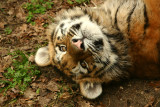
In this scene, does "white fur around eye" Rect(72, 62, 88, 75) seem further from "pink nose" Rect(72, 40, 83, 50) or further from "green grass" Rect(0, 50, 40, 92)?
"green grass" Rect(0, 50, 40, 92)

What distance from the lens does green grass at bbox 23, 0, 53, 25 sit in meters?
5.32

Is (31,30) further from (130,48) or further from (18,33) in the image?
(130,48)

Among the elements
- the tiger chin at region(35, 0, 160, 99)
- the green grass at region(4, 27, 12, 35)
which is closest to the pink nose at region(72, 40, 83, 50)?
the tiger chin at region(35, 0, 160, 99)

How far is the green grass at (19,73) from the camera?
406 centimetres

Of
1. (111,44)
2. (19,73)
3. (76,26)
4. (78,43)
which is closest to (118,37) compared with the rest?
(111,44)

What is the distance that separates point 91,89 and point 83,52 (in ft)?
2.85

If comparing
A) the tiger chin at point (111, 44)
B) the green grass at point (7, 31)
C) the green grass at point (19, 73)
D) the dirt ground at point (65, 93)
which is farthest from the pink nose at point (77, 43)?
the green grass at point (7, 31)

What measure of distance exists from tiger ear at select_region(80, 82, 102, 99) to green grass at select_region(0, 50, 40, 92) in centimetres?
122

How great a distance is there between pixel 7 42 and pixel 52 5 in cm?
169

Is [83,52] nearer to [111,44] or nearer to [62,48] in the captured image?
[62,48]

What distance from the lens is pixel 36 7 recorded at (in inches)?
213

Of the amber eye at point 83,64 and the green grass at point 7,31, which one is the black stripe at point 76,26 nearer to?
the amber eye at point 83,64

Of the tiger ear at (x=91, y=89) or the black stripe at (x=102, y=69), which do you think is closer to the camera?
the black stripe at (x=102, y=69)

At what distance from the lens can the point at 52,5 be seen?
18.0ft
